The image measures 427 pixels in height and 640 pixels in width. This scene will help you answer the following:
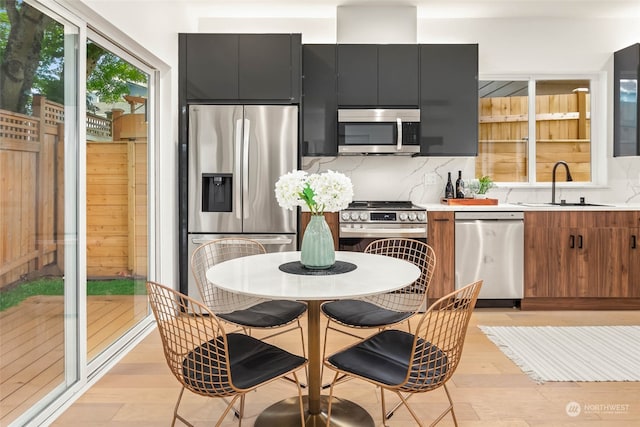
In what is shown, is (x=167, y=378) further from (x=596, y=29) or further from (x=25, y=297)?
(x=596, y=29)

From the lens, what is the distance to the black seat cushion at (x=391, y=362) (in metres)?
1.71

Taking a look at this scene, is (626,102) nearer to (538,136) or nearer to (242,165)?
(538,136)

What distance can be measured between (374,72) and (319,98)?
21.5 inches

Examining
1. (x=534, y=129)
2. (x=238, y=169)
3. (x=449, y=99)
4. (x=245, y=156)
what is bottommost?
(x=238, y=169)

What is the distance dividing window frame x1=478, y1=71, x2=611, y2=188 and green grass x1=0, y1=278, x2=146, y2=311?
3506mm

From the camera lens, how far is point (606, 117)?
→ 4.58 meters

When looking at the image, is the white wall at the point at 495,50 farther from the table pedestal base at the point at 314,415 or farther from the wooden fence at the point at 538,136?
the table pedestal base at the point at 314,415

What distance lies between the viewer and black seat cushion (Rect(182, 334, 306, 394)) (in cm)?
167

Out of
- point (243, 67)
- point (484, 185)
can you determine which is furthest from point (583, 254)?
point (243, 67)

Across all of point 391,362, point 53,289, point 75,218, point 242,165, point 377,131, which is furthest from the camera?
point 377,131

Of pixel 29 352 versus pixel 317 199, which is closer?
pixel 317 199

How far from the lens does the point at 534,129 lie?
15.3 ft

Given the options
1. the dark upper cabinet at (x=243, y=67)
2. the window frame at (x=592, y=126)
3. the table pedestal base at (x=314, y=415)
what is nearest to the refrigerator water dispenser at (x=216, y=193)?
the dark upper cabinet at (x=243, y=67)

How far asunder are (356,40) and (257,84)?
109 centimetres
